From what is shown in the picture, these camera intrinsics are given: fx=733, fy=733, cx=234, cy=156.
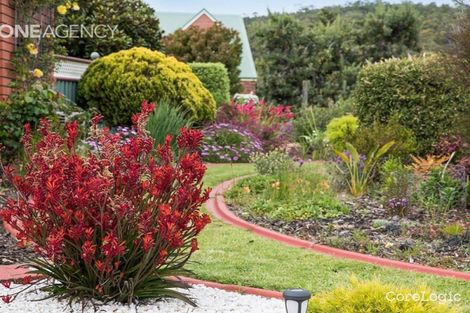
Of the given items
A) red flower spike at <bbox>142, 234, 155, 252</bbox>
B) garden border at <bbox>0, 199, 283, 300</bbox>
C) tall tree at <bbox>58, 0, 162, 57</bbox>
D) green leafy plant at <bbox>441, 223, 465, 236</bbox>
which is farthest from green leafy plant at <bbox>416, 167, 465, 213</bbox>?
tall tree at <bbox>58, 0, 162, 57</bbox>

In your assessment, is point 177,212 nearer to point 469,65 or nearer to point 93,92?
point 469,65

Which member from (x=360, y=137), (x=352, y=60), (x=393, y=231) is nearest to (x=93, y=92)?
(x=360, y=137)

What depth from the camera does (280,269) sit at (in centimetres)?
639

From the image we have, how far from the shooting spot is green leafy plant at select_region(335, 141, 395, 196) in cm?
1035

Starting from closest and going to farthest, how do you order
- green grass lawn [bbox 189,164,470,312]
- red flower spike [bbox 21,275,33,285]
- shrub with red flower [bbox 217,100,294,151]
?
red flower spike [bbox 21,275,33,285]
green grass lawn [bbox 189,164,470,312]
shrub with red flower [bbox 217,100,294,151]

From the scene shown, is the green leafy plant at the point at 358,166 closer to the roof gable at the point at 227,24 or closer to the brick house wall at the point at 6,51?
the brick house wall at the point at 6,51

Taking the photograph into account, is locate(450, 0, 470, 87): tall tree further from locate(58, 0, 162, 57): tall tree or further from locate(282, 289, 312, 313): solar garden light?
locate(58, 0, 162, 57): tall tree

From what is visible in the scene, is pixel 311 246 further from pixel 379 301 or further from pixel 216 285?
pixel 379 301

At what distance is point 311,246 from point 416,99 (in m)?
6.02

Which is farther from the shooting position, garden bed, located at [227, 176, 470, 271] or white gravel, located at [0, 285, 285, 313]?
garden bed, located at [227, 176, 470, 271]

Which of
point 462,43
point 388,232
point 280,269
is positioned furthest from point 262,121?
point 280,269

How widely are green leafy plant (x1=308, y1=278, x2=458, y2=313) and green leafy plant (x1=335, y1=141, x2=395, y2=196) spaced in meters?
6.15

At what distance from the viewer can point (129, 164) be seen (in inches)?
189

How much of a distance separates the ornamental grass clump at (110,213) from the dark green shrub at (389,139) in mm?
6511
